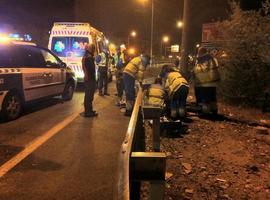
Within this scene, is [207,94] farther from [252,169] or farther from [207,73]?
[252,169]

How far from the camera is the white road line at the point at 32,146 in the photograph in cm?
603

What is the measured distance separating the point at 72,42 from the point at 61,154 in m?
10.5

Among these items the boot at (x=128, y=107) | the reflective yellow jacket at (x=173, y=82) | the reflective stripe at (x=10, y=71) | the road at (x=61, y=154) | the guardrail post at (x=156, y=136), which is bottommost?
the road at (x=61, y=154)

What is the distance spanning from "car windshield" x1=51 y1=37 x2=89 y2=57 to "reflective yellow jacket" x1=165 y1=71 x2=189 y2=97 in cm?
768

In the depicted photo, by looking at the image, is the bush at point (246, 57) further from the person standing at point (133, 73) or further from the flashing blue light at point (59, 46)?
the flashing blue light at point (59, 46)

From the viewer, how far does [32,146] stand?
23.9 feet

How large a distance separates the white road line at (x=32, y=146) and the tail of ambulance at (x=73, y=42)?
22.1 ft

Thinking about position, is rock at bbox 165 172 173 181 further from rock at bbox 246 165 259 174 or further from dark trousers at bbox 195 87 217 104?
dark trousers at bbox 195 87 217 104

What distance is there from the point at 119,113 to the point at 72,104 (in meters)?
2.16

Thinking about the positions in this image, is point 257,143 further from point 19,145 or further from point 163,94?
point 19,145

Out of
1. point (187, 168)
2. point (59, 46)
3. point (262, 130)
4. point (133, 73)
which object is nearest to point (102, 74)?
point (59, 46)

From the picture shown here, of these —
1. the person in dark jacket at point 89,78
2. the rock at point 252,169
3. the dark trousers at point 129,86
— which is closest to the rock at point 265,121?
the dark trousers at point 129,86

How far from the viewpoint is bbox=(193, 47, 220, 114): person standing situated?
33.6 feet

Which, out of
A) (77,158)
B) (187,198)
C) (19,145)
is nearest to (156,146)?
(187,198)
